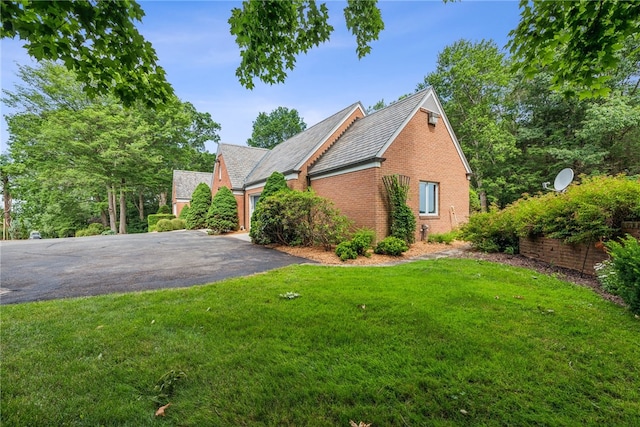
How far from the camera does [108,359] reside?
9.09ft

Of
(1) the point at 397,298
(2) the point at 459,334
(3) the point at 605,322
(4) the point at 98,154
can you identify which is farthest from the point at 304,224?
(4) the point at 98,154

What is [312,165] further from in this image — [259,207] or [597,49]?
[597,49]

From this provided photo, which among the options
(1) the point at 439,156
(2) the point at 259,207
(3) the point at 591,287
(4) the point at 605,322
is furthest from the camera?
(1) the point at 439,156

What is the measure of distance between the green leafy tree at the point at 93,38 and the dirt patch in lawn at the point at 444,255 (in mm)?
6096

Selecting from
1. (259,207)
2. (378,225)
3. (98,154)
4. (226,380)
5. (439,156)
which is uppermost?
(98,154)

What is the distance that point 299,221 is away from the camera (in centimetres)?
1040

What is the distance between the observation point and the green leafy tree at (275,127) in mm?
48906

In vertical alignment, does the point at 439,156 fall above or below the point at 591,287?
above

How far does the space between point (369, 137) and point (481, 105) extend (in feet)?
59.3

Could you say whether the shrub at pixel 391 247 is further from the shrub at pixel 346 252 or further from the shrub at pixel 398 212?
the shrub at pixel 398 212

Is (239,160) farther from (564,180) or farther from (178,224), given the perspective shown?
(564,180)

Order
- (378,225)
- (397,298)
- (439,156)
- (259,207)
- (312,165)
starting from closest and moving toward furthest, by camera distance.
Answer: (397,298), (378,225), (259,207), (439,156), (312,165)

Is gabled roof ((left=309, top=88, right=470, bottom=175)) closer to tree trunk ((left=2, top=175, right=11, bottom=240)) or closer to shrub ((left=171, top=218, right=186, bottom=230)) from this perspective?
shrub ((left=171, top=218, right=186, bottom=230))

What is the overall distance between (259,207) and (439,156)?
29.2ft
